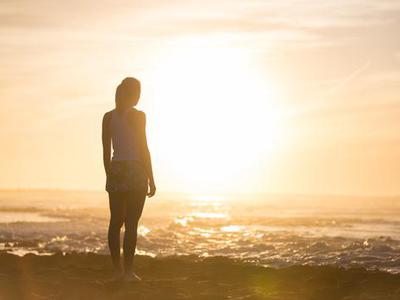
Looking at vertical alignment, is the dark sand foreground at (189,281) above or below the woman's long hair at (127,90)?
below

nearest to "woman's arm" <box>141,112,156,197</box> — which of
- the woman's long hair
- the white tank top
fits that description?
the white tank top

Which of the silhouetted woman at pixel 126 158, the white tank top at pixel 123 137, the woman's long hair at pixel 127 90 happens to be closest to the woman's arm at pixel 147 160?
the silhouetted woman at pixel 126 158

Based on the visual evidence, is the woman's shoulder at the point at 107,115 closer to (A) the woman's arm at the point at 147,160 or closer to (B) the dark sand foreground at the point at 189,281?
(A) the woman's arm at the point at 147,160

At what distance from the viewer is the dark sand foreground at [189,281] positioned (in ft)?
28.3

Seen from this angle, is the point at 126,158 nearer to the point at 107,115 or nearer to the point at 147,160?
the point at 147,160

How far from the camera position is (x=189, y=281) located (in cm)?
1039

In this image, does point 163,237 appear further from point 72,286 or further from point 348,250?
point 72,286

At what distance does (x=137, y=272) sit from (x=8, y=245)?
715 centimetres

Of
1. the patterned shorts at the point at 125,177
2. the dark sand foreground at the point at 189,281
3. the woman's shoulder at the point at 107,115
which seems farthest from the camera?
the woman's shoulder at the point at 107,115

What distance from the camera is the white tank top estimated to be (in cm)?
888

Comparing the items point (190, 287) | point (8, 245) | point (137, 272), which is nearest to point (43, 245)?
point (8, 245)

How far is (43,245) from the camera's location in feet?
60.8

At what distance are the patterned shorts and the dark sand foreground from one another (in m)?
1.21

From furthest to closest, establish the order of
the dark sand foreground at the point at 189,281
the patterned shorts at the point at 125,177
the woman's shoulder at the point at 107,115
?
the woman's shoulder at the point at 107,115 < the patterned shorts at the point at 125,177 < the dark sand foreground at the point at 189,281
